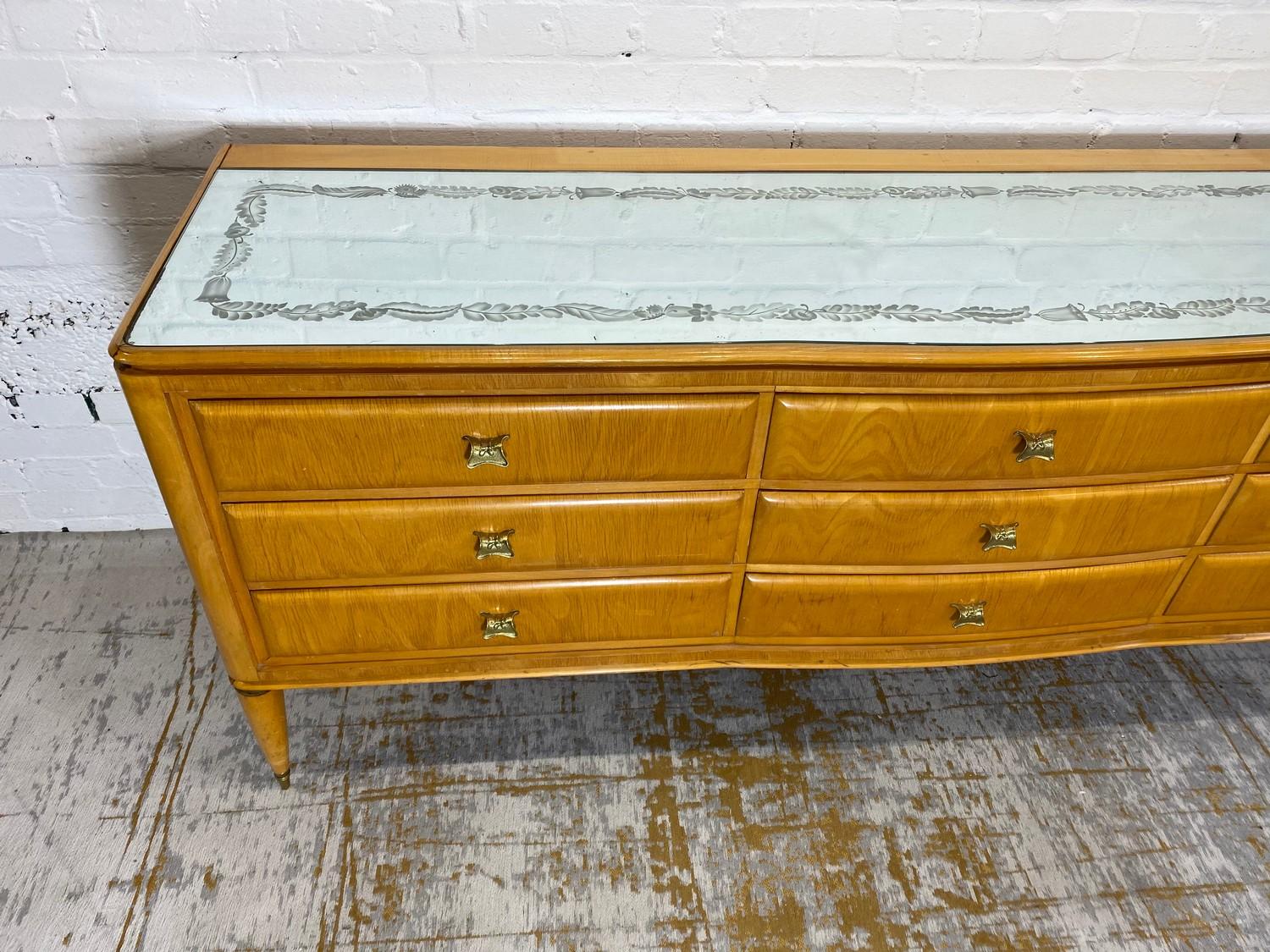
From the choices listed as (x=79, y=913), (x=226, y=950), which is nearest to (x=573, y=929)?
(x=226, y=950)

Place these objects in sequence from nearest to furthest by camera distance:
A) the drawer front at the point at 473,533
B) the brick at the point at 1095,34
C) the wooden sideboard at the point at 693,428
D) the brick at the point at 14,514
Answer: the wooden sideboard at the point at 693,428 < the drawer front at the point at 473,533 < the brick at the point at 1095,34 < the brick at the point at 14,514

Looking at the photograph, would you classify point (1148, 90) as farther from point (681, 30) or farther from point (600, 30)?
point (600, 30)

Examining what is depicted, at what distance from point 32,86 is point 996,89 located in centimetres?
169

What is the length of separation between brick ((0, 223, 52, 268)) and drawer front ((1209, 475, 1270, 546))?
2136 mm

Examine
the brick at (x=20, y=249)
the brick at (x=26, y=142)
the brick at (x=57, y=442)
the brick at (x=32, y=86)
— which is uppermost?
the brick at (x=32, y=86)

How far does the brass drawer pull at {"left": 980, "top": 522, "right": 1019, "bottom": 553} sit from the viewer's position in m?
1.39

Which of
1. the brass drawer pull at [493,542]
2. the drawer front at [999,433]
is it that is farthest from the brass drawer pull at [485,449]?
the drawer front at [999,433]

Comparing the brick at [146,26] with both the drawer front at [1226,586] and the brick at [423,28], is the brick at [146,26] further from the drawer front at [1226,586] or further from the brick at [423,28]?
the drawer front at [1226,586]

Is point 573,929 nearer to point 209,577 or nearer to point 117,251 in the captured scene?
point 209,577

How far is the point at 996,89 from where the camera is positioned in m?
1.67

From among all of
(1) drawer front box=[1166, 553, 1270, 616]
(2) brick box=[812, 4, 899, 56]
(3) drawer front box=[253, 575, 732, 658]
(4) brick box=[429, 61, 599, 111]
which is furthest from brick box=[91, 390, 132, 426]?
(1) drawer front box=[1166, 553, 1270, 616]

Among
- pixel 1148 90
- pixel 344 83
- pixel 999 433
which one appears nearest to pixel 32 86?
pixel 344 83

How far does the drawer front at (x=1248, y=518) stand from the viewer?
4.65 ft

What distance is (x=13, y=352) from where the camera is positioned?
1828 mm
